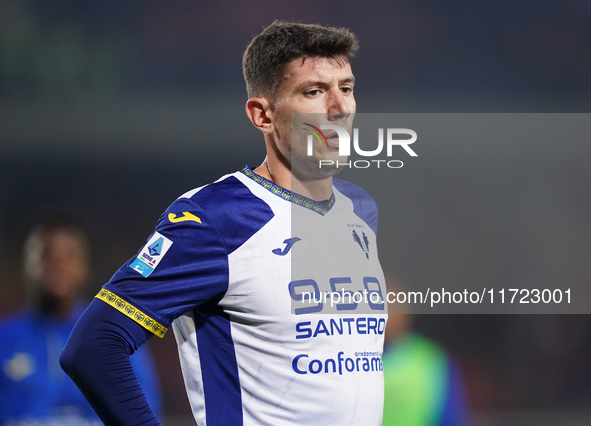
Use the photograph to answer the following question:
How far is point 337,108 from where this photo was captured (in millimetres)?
1417

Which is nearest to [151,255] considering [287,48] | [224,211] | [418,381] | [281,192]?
[224,211]

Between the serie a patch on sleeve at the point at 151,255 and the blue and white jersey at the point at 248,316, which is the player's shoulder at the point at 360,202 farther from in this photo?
the serie a patch on sleeve at the point at 151,255

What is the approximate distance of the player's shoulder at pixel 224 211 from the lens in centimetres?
127

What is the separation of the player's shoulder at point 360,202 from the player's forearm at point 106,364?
836 mm

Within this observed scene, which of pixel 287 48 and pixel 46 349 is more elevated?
pixel 287 48

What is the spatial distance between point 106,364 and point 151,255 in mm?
243

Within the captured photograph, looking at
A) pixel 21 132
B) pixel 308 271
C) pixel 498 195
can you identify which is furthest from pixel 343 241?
pixel 21 132

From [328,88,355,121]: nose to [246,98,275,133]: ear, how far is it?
0.18 m

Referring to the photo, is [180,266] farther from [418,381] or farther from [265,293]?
[418,381]

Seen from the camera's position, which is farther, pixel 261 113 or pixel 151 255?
pixel 261 113

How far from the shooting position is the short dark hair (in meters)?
1.44

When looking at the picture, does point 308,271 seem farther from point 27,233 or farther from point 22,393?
point 27,233

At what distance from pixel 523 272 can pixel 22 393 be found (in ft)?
10.7

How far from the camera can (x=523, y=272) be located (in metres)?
3.86
